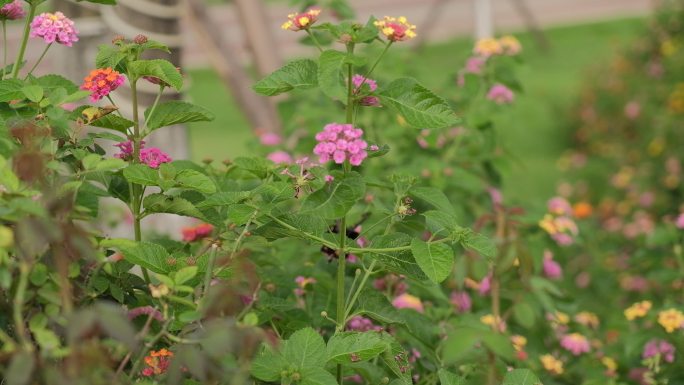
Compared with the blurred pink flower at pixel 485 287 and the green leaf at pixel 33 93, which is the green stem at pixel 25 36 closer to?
the green leaf at pixel 33 93

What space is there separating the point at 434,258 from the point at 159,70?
1.97 feet

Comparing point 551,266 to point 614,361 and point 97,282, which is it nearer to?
point 614,361

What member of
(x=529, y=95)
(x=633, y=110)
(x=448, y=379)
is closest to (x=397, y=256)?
(x=448, y=379)

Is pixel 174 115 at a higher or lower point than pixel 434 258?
higher

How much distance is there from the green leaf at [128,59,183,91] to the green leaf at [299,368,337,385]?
0.56 meters

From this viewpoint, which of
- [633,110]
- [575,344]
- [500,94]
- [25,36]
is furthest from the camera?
[633,110]

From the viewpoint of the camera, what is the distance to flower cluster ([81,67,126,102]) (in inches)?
69.5

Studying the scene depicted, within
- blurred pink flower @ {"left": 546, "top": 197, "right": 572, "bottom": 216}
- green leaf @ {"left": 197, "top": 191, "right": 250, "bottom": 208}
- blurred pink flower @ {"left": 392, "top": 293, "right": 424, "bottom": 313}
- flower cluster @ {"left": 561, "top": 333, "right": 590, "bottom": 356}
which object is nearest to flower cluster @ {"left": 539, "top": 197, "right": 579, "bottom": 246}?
blurred pink flower @ {"left": 546, "top": 197, "right": 572, "bottom": 216}

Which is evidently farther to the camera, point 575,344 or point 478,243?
point 575,344

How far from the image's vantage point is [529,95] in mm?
8711

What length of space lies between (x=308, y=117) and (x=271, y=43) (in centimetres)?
140

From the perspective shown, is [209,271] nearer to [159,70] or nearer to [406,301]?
[159,70]

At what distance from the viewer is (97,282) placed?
67.0 inches

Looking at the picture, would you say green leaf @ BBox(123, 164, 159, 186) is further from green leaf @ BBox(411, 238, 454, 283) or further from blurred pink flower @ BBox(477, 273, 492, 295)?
blurred pink flower @ BBox(477, 273, 492, 295)
